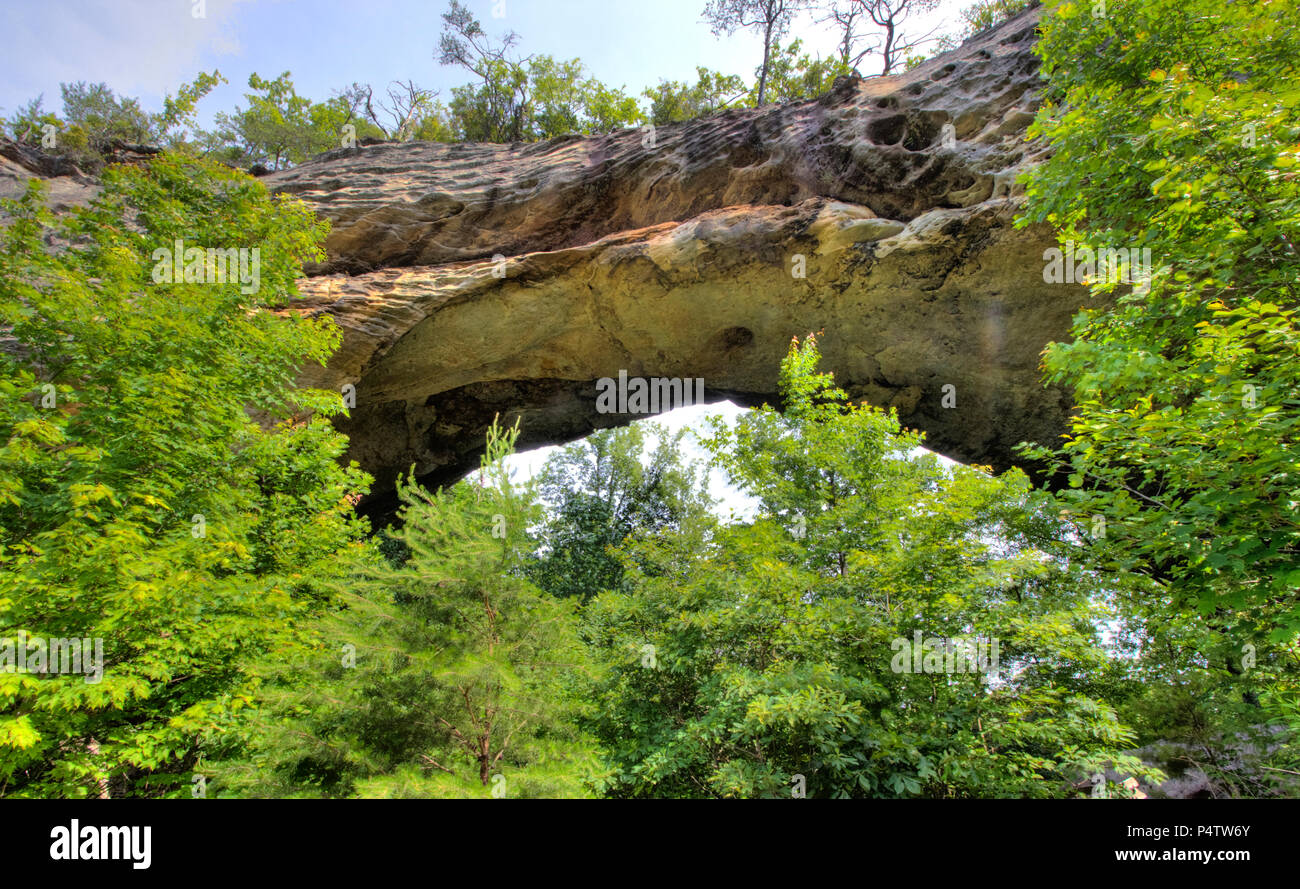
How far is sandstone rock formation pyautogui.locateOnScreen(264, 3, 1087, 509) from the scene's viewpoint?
9297 mm

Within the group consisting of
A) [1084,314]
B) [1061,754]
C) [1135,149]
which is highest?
[1135,149]

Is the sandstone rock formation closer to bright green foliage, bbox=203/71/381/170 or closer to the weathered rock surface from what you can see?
the weathered rock surface

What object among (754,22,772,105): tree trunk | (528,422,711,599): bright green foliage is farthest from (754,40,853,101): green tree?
(528,422,711,599): bright green foliage

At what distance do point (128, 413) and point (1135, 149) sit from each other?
9.00m

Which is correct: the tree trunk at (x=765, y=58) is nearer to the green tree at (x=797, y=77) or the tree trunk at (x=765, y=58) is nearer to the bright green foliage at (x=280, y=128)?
the green tree at (x=797, y=77)

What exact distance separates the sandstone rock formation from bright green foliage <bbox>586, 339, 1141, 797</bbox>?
12.9 ft

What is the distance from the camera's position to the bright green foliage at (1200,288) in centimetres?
343

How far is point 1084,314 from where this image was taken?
5.05m

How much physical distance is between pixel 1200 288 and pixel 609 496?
59.2 ft

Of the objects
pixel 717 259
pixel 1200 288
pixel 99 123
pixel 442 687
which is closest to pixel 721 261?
pixel 717 259

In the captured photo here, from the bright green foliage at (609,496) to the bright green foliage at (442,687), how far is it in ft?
45.2

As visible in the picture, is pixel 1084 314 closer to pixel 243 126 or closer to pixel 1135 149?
pixel 1135 149

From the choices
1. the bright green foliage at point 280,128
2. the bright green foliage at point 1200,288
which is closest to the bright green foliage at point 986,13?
the bright green foliage at point 1200,288
